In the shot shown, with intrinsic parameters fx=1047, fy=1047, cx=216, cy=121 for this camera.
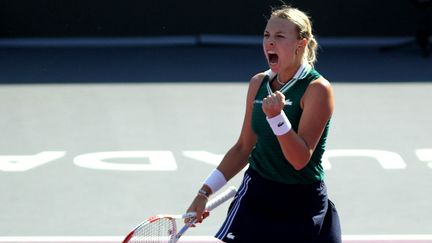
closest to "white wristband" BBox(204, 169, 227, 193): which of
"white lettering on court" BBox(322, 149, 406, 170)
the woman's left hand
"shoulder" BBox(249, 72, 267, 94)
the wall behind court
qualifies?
"shoulder" BBox(249, 72, 267, 94)

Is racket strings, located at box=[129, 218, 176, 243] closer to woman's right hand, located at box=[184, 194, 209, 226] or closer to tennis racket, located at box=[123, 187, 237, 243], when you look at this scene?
tennis racket, located at box=[123, 187, 237, 243]

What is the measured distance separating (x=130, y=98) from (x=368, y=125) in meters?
2.66

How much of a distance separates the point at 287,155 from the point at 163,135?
5.38m

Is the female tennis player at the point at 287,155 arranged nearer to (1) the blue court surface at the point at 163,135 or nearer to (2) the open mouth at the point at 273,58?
(2) the open mouth at the point at 273,58

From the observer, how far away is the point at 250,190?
462 centimetres

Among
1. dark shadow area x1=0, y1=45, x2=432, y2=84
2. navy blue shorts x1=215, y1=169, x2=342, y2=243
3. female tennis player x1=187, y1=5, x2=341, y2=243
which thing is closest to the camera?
female tennis player x1=187, y1=5, x2=341, y2=243

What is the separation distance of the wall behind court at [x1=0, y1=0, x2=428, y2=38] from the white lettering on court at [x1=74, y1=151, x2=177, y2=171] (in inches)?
206

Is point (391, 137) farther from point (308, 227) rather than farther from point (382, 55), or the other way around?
point (308, 227)

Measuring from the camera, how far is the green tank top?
4434 mm

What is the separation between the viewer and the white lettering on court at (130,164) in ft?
27.8

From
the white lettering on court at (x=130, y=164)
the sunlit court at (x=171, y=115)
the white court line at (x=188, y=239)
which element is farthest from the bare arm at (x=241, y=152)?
the white lettering on court at (x=130, y=164)

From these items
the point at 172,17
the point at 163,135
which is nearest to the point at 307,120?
the point at 163,135

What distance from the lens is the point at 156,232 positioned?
14.6 feet

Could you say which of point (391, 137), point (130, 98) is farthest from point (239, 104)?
point (391, 137)
